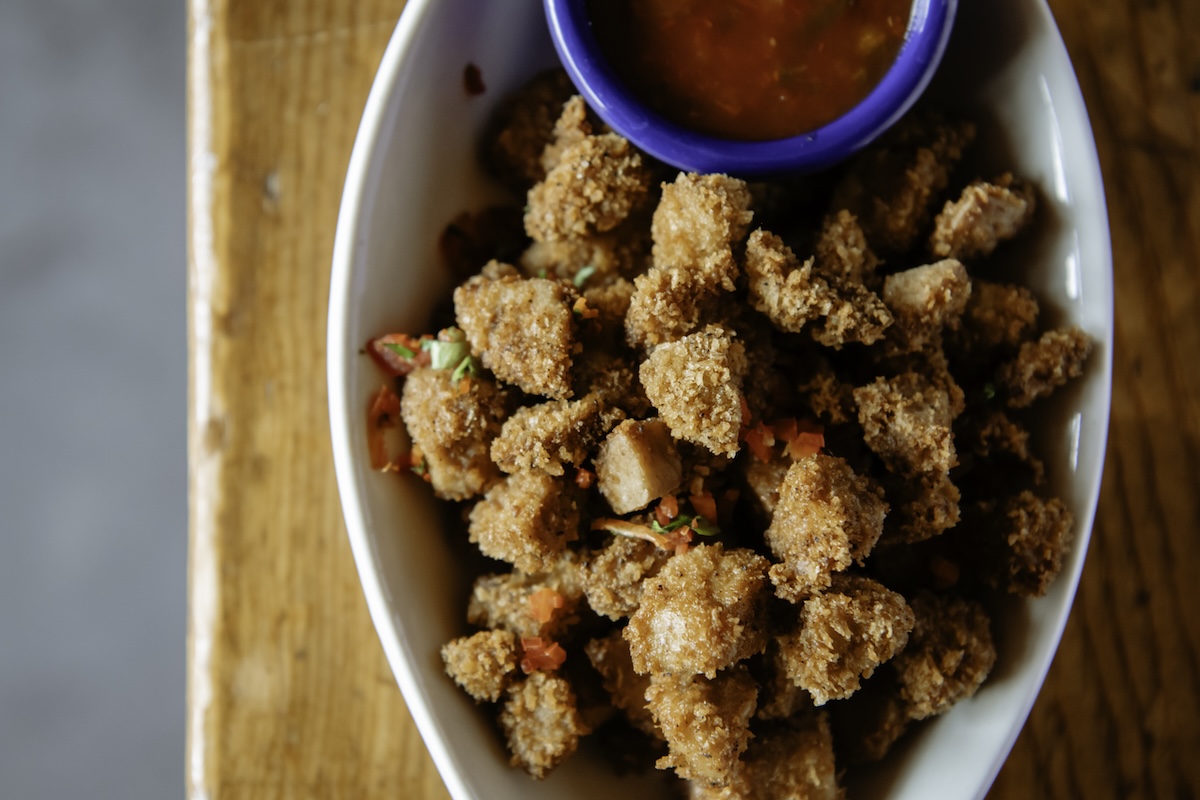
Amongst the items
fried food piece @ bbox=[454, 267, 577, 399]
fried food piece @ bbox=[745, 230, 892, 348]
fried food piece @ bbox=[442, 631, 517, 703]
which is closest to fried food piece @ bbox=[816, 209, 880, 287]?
fried food piece @ bbox=[745, 230, 892, 348]

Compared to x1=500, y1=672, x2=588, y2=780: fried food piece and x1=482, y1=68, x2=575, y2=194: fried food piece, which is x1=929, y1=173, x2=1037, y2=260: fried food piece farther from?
x1=500, y1=672, x2=588, y2=780: fried food piece

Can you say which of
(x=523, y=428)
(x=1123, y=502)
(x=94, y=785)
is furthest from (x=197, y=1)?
(x=94, y=785)

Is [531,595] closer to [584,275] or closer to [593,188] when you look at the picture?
[584,275]

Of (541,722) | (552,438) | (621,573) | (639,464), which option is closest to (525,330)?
(552,438)

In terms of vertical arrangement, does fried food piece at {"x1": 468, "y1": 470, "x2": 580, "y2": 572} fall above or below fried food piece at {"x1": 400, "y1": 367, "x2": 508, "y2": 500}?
below

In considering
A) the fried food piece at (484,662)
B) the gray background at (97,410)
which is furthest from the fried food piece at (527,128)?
the gray background at (97,410)

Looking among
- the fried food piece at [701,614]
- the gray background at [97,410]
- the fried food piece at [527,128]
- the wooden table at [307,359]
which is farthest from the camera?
the gray background at [97,410]

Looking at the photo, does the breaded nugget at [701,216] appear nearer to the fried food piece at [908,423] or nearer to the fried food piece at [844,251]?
the fried food piece at [844,251]

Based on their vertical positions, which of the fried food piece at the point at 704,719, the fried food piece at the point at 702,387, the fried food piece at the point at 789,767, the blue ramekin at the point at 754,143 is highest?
the blue ramekin at the point at 754,143
